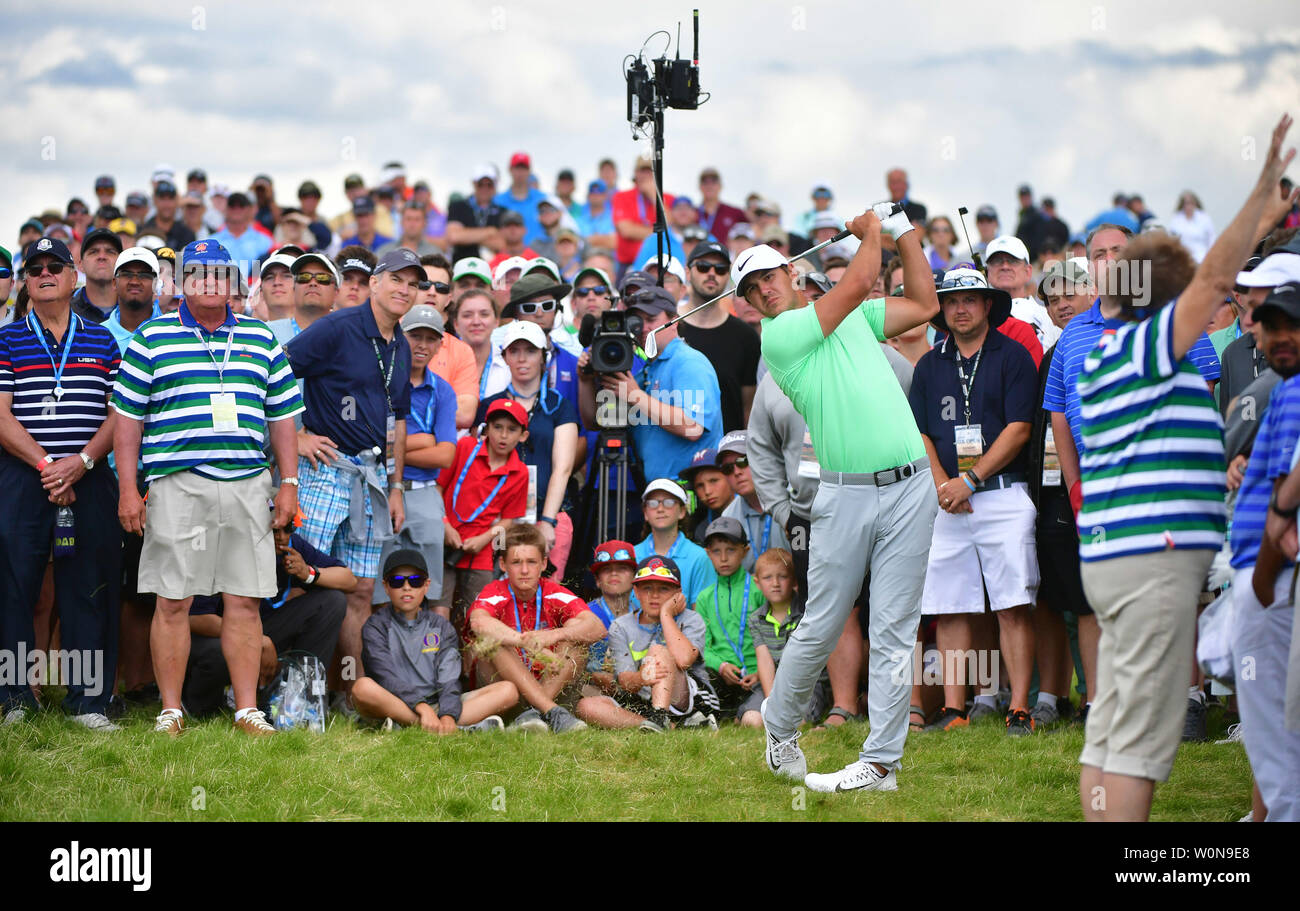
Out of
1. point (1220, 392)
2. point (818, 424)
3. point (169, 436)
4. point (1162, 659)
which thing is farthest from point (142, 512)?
point (1220, 392)

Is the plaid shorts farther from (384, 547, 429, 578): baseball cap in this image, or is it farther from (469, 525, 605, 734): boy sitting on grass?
(469, 525, 605, 734): boy sitting on grass

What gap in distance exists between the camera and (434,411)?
8.77m

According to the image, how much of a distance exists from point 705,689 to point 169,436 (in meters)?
3.36

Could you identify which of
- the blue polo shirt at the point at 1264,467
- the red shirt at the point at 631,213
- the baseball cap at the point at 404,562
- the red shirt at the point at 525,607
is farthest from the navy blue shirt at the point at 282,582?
the red shirt at the point at 631,213

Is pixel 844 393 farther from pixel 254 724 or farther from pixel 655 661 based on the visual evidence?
pixel 254 724

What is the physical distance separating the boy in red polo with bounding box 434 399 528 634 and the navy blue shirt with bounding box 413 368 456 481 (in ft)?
0.72

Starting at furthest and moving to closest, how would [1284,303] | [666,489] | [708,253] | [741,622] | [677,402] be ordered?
[708,253] < [677,402] < [666,489] < [741,622] < [1284,303]

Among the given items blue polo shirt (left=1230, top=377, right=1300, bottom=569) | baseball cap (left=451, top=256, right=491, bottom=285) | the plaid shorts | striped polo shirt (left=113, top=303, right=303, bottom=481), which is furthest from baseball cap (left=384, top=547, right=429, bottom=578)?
blue polo shirt (left=1230, top=377, right=1300, bottom=569)

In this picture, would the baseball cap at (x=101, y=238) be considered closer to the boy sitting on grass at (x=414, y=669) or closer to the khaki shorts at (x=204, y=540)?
the khaki shorts at (x=204, y=540)

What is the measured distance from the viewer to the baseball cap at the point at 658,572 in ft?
27.0

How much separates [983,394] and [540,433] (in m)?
2.94

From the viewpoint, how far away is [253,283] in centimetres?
1017

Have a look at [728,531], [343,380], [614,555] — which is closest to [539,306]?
[343,380]
